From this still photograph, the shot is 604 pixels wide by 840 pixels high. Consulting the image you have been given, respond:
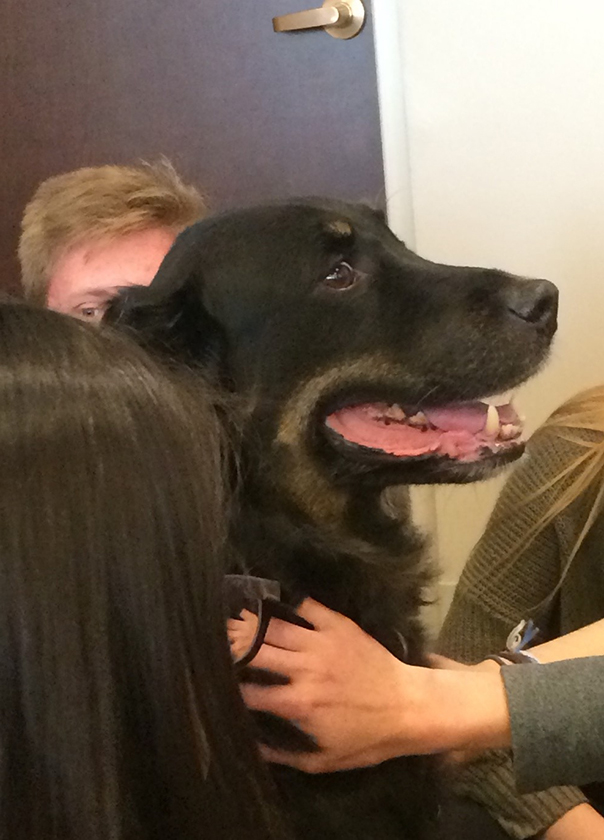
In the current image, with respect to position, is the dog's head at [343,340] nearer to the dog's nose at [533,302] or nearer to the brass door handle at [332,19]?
the dog's nose at [533,302]

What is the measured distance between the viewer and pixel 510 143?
176 cm

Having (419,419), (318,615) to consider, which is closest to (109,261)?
(419,419)

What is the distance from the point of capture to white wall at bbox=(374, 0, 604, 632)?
1678mm

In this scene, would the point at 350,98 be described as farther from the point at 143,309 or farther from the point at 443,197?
the point at 143,309

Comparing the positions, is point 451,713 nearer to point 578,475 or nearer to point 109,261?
point 578,475

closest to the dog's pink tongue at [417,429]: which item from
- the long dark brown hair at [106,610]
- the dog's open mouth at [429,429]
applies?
the dog's open mouth at [429,429]

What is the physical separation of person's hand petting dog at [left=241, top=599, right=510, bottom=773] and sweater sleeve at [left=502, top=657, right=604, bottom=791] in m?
0.02

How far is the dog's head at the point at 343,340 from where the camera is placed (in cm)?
89

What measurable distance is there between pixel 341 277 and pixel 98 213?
0.58m

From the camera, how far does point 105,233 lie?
131cm

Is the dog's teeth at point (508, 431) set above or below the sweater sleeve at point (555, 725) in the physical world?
above

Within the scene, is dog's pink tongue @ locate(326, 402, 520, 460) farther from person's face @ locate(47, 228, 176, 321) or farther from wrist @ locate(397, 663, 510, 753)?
person's face @ locate(47, 228, 176, 321)

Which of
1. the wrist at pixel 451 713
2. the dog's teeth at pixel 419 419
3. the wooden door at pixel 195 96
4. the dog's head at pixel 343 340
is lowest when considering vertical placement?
the wrist at pixel 451 713

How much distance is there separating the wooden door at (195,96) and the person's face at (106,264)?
0.50 metres
